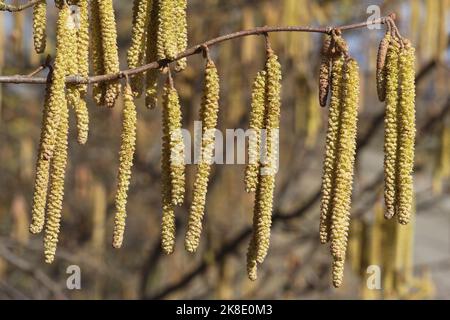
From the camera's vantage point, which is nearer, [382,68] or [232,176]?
[382,68]

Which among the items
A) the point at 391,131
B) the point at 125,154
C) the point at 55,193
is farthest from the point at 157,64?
the point at 391,131

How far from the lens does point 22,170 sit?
4387mm

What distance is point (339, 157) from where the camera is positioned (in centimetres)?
121

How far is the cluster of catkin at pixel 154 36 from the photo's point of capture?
1.22m

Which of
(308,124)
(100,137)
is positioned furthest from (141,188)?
(308,124)

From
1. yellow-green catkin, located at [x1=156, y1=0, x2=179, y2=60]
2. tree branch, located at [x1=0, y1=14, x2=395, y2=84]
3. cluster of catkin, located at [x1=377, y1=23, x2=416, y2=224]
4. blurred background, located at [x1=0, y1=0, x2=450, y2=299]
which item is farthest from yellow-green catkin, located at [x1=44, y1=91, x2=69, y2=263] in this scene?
blurred background, located at [x1=0, y1=0, x2=450, y2=299]

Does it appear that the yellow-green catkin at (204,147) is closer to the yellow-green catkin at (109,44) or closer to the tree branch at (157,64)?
the tree branch at (157,64)

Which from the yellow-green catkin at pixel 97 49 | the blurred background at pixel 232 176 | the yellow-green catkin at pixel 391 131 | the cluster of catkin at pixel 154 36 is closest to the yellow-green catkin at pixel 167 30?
the cluster of catkin at pixel 154 36

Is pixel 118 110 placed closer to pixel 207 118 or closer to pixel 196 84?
pixel 196 84

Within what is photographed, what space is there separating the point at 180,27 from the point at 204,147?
0.65 ft

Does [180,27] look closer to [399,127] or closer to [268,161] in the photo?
[268,161]
